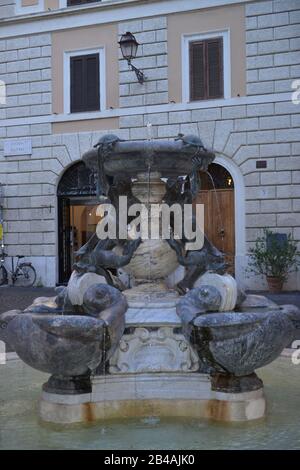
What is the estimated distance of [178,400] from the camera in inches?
169

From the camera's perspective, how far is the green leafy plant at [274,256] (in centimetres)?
1377

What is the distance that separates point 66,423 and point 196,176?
7.11ft

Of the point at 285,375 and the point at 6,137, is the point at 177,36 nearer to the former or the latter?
the point at 6,137

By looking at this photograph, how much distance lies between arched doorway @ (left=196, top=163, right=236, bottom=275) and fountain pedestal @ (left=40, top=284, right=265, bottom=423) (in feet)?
35.4

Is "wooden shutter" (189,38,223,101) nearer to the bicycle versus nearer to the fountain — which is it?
the bicycle

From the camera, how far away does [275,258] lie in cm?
1375

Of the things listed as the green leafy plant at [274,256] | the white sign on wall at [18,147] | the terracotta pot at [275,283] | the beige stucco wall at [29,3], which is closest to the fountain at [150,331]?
the green leafy plant at [274,256]

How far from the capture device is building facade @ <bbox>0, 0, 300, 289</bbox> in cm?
1465

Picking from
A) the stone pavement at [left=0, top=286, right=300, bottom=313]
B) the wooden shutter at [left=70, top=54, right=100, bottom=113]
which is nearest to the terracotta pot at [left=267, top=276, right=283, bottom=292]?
the stone pavement at [left=0, top=286, right=300, bottom=313]

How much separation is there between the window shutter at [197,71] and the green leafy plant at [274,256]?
3.69 m

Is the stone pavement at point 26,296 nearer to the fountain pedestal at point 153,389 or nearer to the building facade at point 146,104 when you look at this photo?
the building facade at point 146,104
